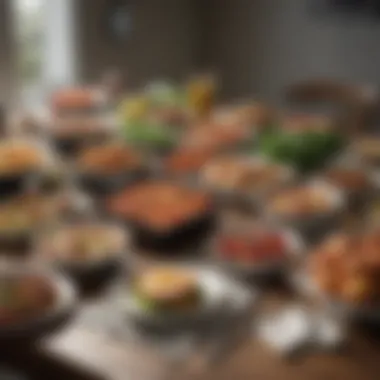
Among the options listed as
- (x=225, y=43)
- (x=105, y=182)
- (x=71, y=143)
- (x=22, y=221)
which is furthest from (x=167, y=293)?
(x=225, y=43)

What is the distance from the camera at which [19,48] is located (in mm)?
3689

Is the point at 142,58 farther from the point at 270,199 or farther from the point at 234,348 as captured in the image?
the point at 234,348

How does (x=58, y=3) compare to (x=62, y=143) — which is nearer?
(x=62, y=143)

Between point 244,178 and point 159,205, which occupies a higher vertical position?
point 244,178

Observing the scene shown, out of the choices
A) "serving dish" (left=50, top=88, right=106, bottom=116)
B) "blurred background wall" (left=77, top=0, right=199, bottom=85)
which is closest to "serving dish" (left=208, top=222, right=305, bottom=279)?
"serving dish" (left=50, top=88, right=106, bottom=116)

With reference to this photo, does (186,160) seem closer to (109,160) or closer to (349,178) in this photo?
(109,160)

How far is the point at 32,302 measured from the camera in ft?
4.52

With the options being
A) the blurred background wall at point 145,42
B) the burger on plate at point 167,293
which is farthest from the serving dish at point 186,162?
the blurred background wall at point 145,42

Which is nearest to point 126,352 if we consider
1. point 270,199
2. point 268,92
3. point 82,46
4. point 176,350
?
point 176,350

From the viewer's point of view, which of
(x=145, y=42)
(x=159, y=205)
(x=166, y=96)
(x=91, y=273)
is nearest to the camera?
(x=91, y=273)

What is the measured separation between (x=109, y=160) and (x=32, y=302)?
81 centimetres

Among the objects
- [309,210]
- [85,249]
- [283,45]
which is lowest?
[85,249]

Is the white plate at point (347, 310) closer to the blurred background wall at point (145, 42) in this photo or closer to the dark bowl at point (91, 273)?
the dark bowl at point (91, 273)

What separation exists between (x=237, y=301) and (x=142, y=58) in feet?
9.87
